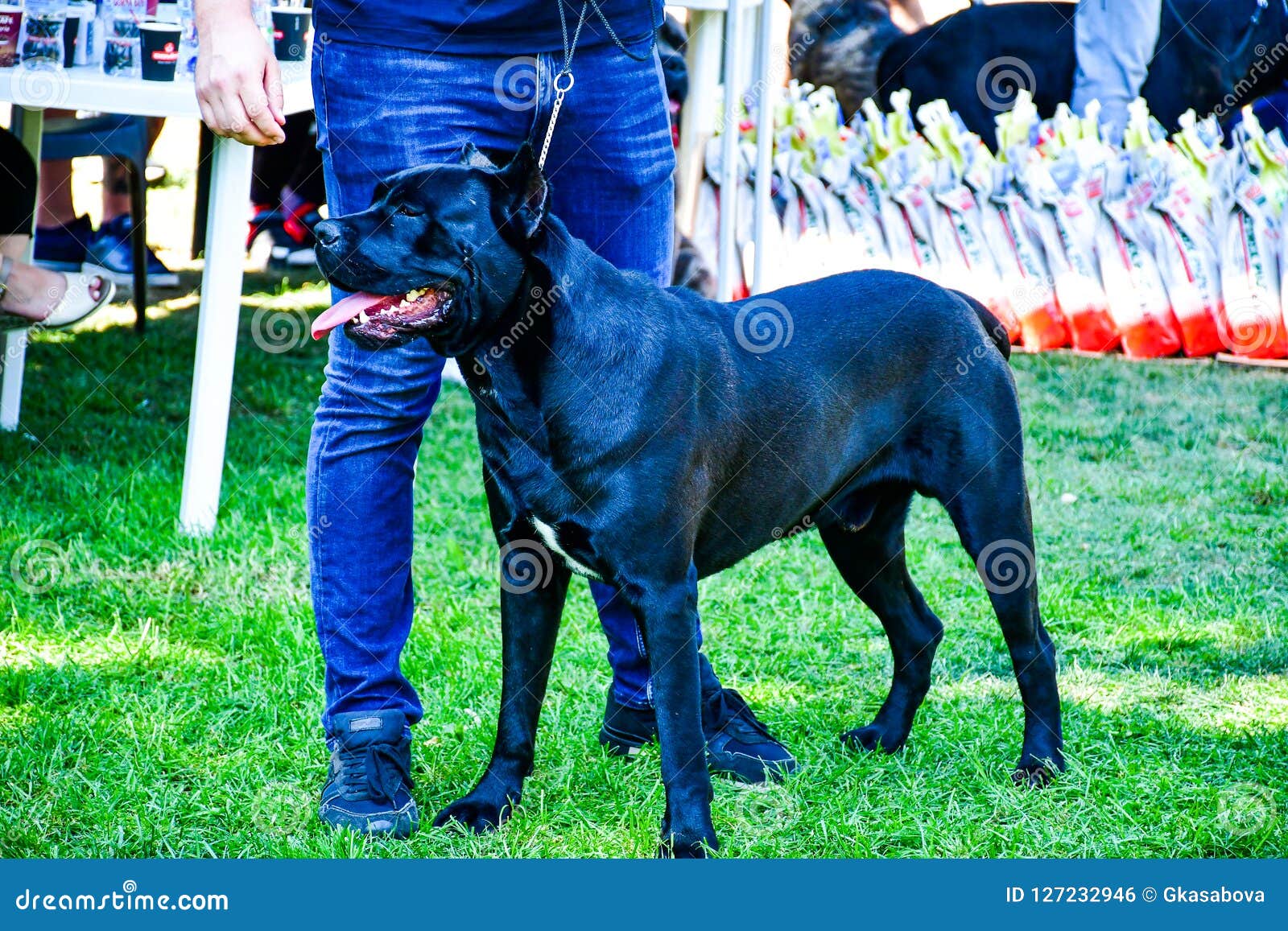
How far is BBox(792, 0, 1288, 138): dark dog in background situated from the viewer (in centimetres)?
677

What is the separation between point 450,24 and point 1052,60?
5.65 meters

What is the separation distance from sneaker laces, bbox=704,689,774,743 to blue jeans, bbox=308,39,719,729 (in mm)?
596

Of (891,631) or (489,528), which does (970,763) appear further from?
(489,528)

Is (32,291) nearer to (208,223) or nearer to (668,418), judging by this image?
(208,223)

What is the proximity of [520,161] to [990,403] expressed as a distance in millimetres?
1050

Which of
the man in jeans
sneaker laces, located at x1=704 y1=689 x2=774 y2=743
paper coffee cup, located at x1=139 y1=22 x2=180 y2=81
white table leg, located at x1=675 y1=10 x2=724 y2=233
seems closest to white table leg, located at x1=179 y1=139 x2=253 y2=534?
paper coffee cup, located at x1=139 y1=22 x2=180 y2=81

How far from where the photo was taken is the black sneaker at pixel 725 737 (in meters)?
2.60

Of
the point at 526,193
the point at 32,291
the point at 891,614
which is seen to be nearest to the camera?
the point at 526,193

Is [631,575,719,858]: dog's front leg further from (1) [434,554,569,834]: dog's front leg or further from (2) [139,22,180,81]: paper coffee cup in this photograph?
(2) [139,22,180,81]: paper coffee cup

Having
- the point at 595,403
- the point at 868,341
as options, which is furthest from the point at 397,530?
the point at 868,341

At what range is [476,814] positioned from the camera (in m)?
2.38

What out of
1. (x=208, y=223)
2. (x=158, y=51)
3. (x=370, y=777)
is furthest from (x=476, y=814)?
(x=158, y=51)

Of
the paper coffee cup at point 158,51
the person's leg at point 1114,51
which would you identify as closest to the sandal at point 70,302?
the paper coffee cup at point 158,51

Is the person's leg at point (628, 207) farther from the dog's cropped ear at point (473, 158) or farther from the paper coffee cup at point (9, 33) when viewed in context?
the paper coffee cup at point (9, 33)
